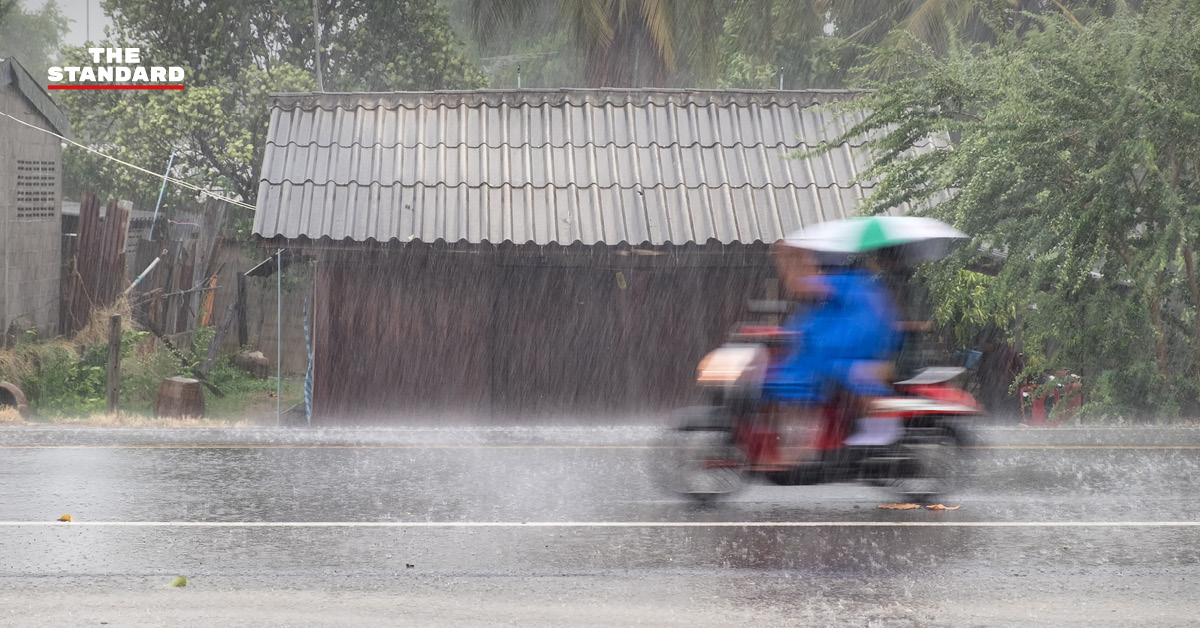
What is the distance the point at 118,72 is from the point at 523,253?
17.0 metres

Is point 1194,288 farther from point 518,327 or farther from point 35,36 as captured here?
point 35,36

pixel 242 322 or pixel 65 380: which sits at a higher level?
pixel 242 322

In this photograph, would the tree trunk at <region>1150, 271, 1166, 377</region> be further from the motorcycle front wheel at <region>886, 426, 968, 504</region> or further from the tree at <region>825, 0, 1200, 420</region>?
the motorcycle front wheel at <region>886, 426, 968, 504</region>

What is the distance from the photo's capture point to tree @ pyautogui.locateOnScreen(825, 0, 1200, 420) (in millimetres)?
12641

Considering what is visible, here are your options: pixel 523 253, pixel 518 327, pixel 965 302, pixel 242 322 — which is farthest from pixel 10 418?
pixel 242 322

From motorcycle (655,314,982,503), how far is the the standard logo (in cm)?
2286

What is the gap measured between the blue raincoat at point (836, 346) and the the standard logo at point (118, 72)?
23.2 metres

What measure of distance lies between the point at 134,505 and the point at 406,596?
2970 mm

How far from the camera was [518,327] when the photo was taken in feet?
50.9

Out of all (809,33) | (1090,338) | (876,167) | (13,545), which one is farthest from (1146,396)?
(809,33)

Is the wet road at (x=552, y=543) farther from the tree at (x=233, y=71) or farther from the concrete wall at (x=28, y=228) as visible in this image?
the tree at (x=233, y=71)

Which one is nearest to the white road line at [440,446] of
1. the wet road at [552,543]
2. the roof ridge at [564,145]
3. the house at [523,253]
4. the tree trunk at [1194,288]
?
the wet road at [552,543]

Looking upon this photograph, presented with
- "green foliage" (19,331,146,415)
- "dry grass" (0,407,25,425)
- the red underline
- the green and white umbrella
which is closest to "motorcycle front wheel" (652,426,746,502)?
the green and white umbrella

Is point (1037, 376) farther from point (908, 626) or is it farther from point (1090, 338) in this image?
point (908, 626)
